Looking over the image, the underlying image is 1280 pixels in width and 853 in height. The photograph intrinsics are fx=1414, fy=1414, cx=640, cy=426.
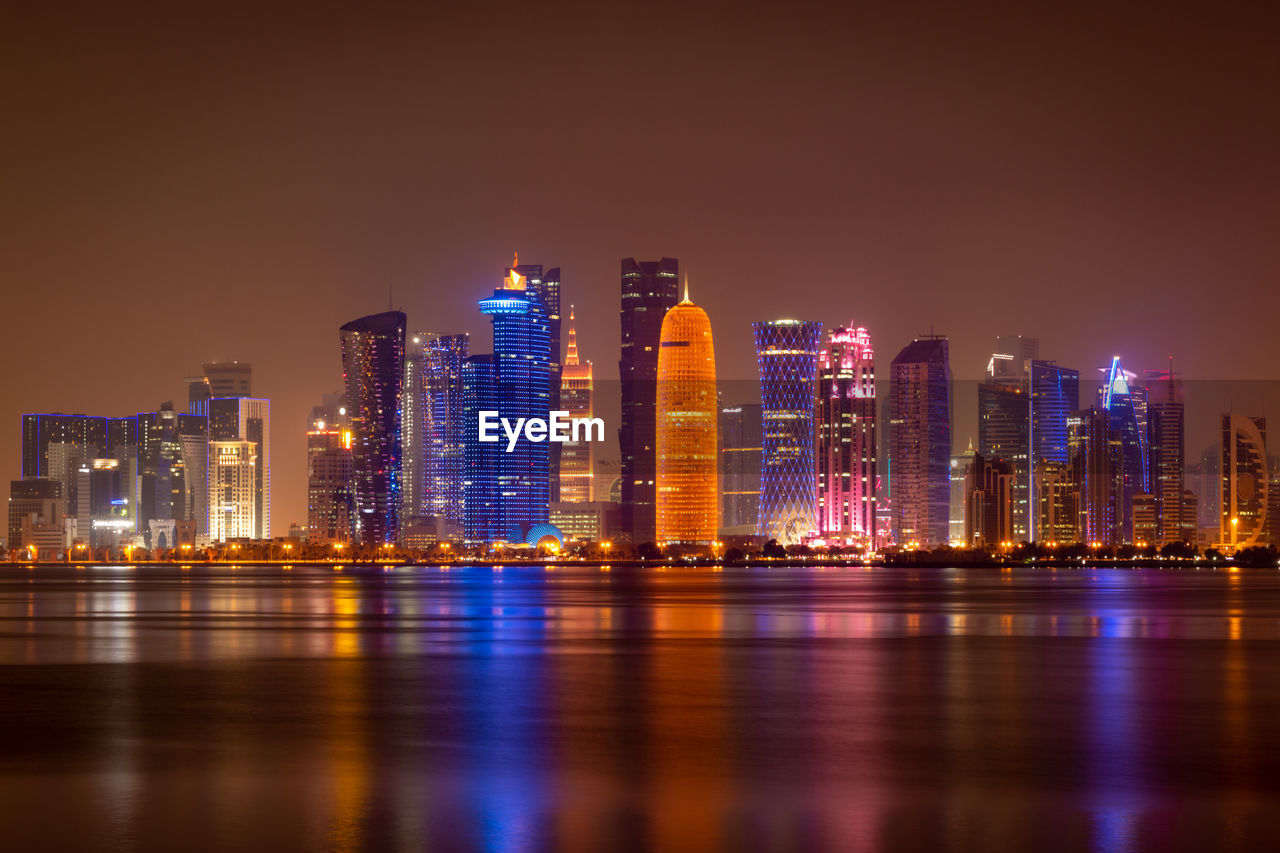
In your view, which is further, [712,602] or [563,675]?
[712,602]

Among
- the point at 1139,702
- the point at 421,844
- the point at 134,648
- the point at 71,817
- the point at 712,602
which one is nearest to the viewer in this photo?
the point at 421,844

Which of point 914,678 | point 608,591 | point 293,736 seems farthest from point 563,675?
point 608,591

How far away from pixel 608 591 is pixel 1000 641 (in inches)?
2988

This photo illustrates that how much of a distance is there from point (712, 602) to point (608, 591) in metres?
28.6

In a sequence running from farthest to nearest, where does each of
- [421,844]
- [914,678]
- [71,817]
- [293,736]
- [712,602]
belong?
[712,602] < [914,678] < [293,736] < [71,817] < [421,844]

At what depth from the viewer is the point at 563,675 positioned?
148ft

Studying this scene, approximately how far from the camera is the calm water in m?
→ 21.1

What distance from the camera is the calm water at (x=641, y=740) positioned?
21078 mm

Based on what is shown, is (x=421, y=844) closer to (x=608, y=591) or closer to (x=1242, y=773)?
(x=1242, y=773)

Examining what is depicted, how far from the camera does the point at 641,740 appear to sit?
100ft

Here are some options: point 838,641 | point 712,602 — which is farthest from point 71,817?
point 712,602

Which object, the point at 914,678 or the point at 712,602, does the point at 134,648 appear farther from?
the point at 712,602

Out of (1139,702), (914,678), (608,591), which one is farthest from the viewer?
(608,591)

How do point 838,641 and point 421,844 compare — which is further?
point 838,641
